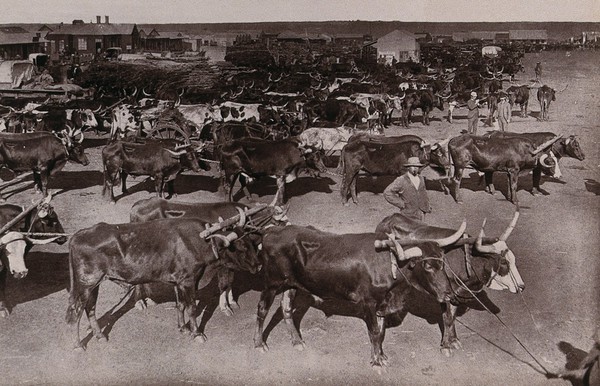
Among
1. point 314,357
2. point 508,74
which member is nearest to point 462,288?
point 314,357

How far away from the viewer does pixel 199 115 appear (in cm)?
2123

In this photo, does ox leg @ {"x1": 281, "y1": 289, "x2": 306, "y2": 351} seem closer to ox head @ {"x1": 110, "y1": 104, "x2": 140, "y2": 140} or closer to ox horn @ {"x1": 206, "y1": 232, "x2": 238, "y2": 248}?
ox horn @ {"x1": 206, "y1": 232, "x2": 238, "y2": 248}

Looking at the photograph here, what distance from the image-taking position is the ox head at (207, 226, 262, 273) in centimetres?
775

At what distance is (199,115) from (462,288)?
50.6ft

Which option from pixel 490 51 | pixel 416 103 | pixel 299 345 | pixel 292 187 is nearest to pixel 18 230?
pixel 299 345

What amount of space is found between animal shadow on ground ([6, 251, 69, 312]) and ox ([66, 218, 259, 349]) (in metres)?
1.85

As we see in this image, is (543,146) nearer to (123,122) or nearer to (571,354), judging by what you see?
(571,354)

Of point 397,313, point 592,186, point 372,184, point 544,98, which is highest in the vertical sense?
point 544,98

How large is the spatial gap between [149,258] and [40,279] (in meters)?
3.12

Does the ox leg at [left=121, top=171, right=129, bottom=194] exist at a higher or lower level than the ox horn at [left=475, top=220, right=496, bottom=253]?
lower

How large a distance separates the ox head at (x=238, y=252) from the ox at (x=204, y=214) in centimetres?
42

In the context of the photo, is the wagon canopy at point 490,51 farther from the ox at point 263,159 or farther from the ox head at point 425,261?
the ox head at point 425,261

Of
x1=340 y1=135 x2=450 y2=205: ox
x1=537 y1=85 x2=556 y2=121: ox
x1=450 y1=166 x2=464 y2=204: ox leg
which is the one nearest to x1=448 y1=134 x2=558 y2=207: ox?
x1=450 y1=166 x2=464 y2=204: ox leg

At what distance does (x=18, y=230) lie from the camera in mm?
8758
